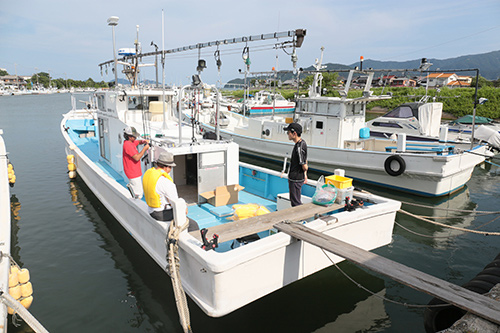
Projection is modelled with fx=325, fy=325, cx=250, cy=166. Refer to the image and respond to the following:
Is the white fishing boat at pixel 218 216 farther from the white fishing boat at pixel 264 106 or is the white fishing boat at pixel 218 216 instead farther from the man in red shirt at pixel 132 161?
the white fishing boat at pixel 264 106

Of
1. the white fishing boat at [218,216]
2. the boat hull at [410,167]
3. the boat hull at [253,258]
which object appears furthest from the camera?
the boat hull at [410,167]

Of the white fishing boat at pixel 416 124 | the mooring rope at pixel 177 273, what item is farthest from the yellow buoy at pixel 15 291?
the white fishing boat at pixel 416 124

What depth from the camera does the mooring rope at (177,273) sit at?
4.18 meters

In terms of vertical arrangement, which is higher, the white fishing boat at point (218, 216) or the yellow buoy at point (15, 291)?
the white fishing boat at point (218, 216)

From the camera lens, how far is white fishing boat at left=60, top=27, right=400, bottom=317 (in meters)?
4.02

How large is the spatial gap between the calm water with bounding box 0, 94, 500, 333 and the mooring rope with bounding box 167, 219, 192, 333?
2.88 feet

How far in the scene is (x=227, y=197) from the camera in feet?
24.5

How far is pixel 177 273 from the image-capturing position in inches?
168

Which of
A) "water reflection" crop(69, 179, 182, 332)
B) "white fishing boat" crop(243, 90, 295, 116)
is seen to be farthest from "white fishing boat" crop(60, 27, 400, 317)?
"white fishing boat" crop(243, 90, 295, 116)

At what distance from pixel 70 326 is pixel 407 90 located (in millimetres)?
42883

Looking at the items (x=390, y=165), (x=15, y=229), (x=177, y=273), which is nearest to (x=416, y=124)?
(x=390, y=165)

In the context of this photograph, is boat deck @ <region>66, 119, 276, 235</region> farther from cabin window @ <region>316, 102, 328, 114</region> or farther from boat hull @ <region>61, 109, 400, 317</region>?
cabin window @ <region>316, 102, 328, 114</region>

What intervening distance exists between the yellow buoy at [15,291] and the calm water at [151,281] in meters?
0.54

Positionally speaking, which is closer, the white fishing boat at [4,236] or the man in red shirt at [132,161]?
the white fishing boat at [4,236]
